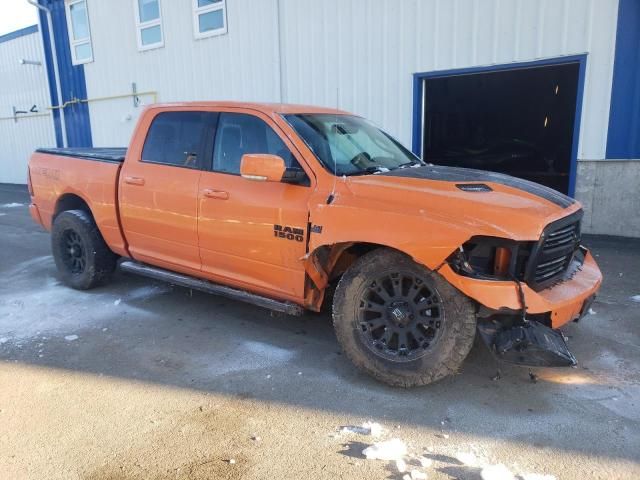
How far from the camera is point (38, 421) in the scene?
3174 mm

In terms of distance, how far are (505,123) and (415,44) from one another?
10.9ft

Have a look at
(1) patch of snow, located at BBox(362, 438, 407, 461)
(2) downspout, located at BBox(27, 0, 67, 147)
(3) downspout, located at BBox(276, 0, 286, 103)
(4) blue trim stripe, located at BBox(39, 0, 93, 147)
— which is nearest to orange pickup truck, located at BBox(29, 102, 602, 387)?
(1) patch of snow, located at BBox(362, 438, 407, 461)

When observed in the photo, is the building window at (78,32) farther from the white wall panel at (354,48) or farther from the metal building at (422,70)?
the white wall panel at (354,48)

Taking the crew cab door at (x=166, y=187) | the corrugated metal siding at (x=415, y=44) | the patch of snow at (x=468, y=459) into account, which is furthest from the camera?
the corrugated metal siding at (x=415, y=44)

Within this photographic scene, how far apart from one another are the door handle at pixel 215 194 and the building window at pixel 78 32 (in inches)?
468

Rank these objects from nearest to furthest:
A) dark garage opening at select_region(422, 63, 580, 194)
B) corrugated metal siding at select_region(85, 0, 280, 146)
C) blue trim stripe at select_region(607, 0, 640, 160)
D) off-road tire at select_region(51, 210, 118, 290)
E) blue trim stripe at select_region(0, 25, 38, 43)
→ off-road tire at select_region(51, 210, 118, 290), blue trim stripe at select_region(607, 0, 640, 160), dark garage opening at select_region(422, 63, 580, 194), corrugated metal siding at select_region(85, 0, 280, 146), blue trim stripe at select_region(0, 25, 38, 43)

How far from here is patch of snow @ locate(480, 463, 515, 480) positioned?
8.41 ft

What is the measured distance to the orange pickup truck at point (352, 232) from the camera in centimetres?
316

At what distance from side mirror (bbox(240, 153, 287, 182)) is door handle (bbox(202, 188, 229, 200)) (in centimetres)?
57

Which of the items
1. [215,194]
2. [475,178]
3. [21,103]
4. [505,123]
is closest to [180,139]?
[215,194]

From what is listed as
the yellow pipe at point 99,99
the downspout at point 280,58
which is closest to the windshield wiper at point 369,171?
the downspout at point 280,58

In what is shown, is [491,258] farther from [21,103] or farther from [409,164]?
[21,103]

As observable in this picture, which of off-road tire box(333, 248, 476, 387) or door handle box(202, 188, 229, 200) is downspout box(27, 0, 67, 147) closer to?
door handle box(202, 188, 229, 200)

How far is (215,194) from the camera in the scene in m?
4.24
